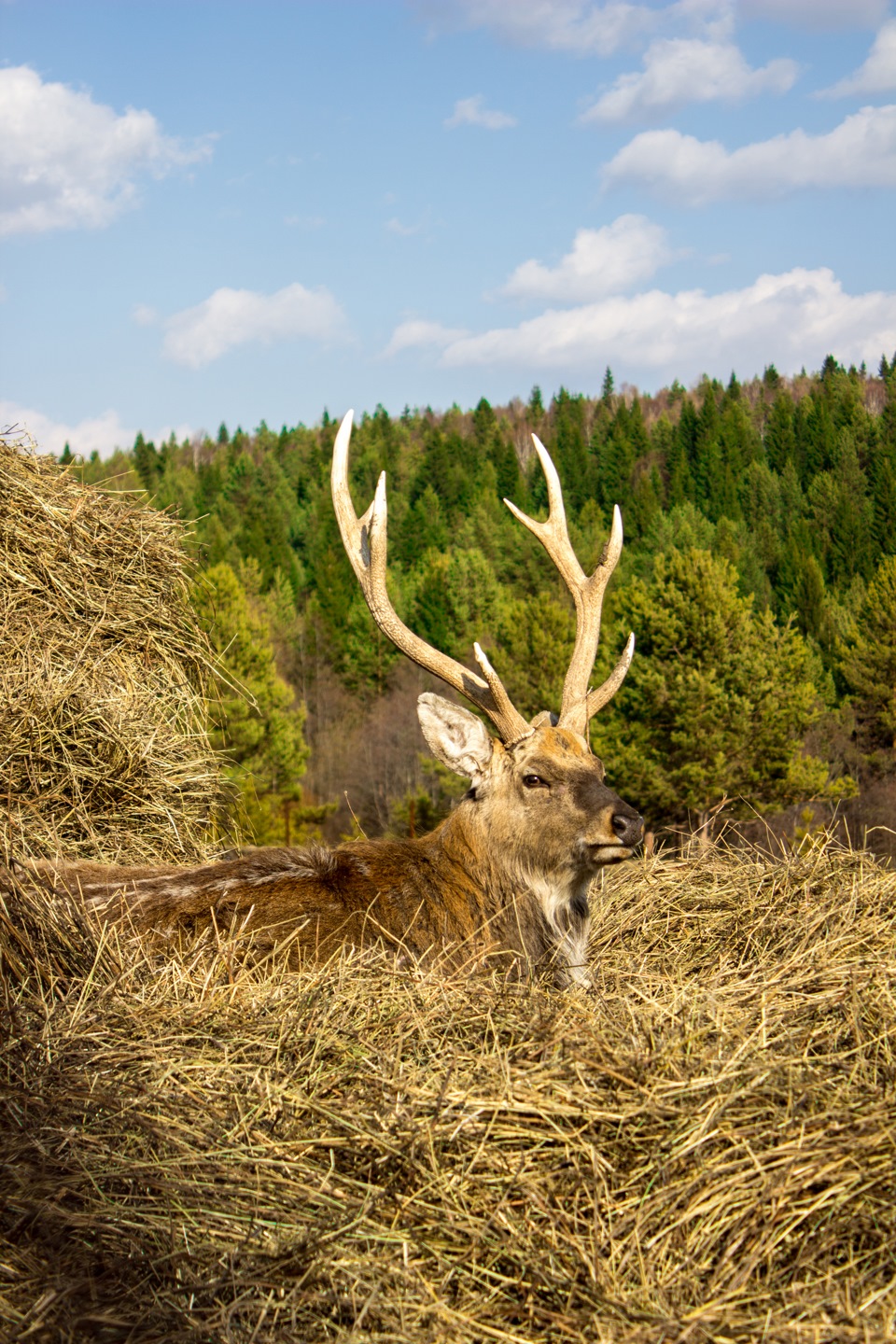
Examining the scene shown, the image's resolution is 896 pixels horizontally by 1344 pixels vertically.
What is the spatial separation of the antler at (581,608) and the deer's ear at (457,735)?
38 centimetres

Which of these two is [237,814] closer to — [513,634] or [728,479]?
[513,634]

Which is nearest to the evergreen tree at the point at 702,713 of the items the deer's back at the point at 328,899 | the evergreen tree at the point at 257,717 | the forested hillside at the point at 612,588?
the forested hillside at the point at 612,588

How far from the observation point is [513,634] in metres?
39.4

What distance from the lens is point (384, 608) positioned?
5160mm

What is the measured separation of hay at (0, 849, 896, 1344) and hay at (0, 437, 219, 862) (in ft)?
6.47

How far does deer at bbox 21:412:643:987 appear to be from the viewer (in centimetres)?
396

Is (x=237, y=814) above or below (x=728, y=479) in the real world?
below

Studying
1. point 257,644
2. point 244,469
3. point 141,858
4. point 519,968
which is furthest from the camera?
point 244,469

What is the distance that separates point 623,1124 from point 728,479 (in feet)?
268

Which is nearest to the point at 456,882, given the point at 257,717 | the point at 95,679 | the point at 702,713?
the point at 95,679

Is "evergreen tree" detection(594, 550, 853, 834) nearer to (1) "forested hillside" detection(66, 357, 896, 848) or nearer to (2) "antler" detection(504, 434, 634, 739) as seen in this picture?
(1) "forested hillside" detection(66, 357, 896, 848)

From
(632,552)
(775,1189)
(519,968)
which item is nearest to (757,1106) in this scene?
(775,1189)

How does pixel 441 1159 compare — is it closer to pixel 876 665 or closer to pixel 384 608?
pixel 384 608

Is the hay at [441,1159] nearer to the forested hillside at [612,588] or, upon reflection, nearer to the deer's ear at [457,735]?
the deer's ear at [457,735]
